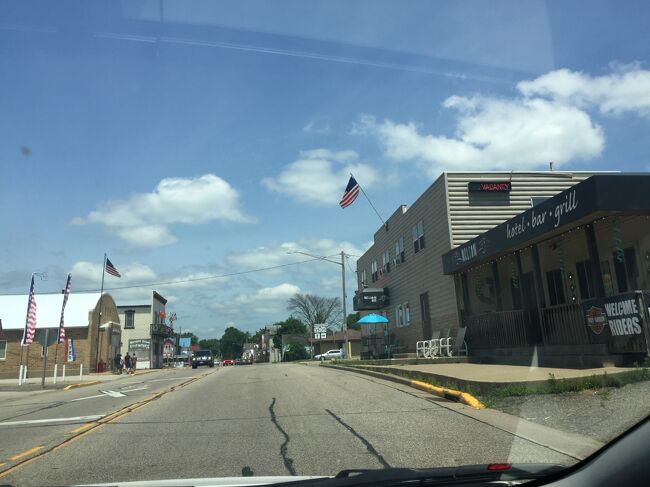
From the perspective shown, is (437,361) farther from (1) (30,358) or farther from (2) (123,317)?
(2) (123,317)

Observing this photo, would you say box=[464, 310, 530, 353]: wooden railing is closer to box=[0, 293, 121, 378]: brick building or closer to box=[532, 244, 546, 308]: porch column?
box=[532, 244, 546, 308]: porch column

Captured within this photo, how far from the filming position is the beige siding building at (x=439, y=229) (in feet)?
72.7

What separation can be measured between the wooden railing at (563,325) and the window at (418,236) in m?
10.6

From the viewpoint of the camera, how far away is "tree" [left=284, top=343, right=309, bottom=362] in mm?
85125

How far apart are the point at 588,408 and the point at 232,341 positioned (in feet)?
561

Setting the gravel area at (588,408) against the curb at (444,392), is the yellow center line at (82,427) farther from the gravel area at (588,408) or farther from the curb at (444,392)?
the gravel area at (588,408)

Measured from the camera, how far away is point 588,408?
8.23 metres

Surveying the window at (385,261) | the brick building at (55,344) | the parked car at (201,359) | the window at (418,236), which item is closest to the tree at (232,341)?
the parked car at (201,359)

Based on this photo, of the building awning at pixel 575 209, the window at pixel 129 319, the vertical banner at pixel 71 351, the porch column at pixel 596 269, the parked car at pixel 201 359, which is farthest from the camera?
the window at pixel 129 319

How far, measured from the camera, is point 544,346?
15047 millimetres

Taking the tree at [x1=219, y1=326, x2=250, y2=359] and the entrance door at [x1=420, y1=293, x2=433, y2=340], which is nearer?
the entrance door at [x1=420, y1=293, x2=433, y2=340]

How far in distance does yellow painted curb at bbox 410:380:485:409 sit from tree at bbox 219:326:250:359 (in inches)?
6276

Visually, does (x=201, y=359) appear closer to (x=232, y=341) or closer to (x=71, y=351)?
(x=71, y=351)

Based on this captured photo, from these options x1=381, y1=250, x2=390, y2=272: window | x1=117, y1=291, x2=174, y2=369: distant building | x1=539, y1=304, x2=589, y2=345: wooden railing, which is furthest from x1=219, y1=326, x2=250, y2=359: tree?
x1=539, y1=304, x2=589, y2=345: wooden railing
